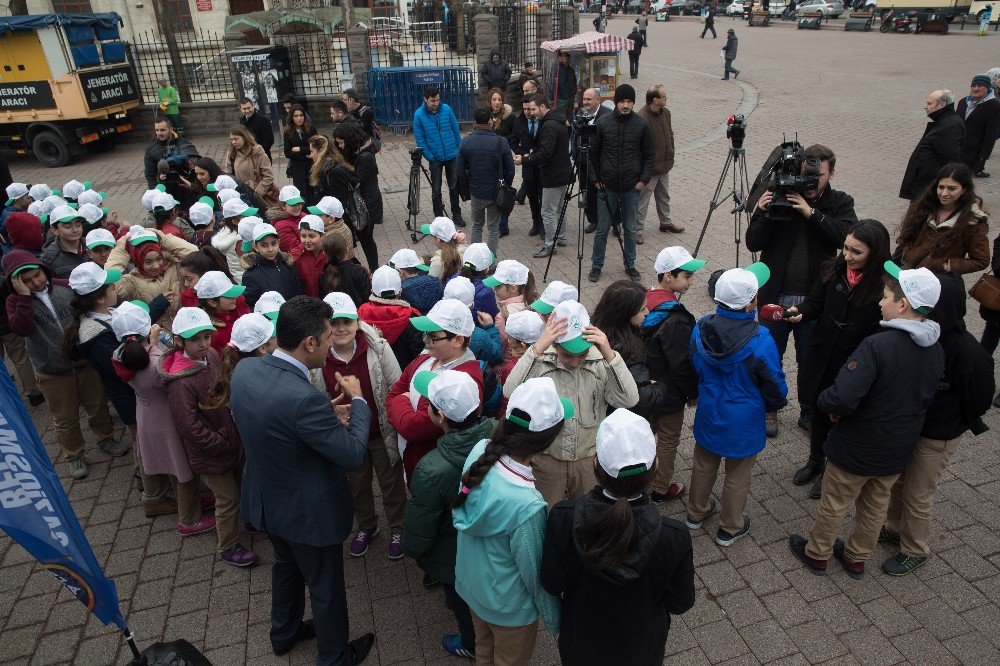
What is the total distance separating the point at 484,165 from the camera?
7.85 meters

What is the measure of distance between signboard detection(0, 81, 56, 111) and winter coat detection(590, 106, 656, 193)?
12.9 m

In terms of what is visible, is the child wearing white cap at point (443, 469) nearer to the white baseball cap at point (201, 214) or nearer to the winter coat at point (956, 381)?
the winter coat at point (956, 381)

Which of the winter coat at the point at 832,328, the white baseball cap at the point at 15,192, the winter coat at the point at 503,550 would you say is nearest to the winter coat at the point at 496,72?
the white baseball cap at the point at 15,192

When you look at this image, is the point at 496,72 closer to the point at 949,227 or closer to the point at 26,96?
the point at 26,96

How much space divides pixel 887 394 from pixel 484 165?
18.2 ft

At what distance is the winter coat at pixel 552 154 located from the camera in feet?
25.6

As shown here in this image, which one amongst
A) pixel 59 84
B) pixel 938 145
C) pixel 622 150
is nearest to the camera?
pixel 622 150

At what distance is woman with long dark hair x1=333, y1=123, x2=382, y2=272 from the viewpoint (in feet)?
25.0

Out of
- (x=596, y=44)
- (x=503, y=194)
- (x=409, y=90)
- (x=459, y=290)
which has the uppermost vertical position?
(x=596, y=44)

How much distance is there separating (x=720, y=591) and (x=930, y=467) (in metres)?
1.35

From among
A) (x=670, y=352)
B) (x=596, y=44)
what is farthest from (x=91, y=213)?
(x=596, y=44)

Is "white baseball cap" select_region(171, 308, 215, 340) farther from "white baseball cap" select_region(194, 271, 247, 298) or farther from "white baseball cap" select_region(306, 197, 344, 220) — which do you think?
"white baseball cap" select_region(306, 197, 344, 220)

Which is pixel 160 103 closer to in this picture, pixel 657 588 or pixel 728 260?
pixel 728 260

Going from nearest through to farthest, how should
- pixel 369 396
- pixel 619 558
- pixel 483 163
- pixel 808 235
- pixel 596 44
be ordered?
pixel 619 558, pixel 369 396, pixel 808 235, pixel 483 163, pixel 596 44
